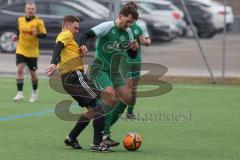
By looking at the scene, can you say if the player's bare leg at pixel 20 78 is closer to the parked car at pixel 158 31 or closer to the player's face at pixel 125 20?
the player's face at pixel 125 20

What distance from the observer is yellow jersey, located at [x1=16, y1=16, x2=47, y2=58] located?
58.5 feet

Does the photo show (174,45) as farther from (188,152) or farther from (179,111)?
(188,152)

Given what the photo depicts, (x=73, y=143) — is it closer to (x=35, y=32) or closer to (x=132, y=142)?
(x=132, y=142)

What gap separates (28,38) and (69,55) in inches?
262

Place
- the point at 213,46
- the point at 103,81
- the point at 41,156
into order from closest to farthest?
the point at 41,156 < the point at 103,81 < the point at 213,46

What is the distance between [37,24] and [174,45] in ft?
58.8

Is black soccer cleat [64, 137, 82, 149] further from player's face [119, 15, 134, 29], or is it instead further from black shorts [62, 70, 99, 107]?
player's face [119, 15, 134, 29]

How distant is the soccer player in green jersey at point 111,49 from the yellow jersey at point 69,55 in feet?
0.44

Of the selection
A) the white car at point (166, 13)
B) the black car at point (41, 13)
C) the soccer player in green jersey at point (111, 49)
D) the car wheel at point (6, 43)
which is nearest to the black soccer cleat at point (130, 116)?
the soccer player in green jersey at point (111, 49)

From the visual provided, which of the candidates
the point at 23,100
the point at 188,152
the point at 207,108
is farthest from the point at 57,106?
the point at 188,152

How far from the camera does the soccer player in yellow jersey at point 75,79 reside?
1112 cm

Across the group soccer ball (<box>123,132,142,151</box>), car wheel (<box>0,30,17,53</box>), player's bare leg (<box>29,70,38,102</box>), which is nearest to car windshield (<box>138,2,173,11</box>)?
car wheel (<box>0,30,17,53</box>)

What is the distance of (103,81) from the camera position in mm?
11672

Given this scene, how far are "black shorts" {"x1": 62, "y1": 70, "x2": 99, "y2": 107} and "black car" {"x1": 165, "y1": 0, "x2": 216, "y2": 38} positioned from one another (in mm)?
26279
